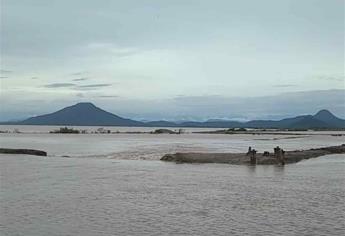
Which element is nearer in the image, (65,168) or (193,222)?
(193,222)

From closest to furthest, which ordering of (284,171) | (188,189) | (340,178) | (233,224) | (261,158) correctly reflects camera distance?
1. (233,224)
2. (188,189)
3. (340,178)
4. (284,171)
5. (261,158)

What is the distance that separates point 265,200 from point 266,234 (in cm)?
722

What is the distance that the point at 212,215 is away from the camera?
20.1m

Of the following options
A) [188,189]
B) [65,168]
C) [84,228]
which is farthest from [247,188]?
[65,168]

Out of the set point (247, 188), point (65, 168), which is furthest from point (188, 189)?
point (65, 168)

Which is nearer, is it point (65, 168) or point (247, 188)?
point (247, 188)

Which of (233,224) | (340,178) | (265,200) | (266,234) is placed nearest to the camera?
(266,234)

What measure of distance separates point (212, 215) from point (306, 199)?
6.33 metres

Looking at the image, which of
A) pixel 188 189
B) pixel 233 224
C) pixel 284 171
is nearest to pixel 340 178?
pixel 284 171

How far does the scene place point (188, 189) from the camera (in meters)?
28.0

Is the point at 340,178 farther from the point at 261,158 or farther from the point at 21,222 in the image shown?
the point at 21,222

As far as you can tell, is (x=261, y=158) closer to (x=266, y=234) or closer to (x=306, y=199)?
(x=306, y=199)

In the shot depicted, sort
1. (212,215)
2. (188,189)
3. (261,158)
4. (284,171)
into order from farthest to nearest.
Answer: (261,158), (284,171), (188,189), (212,215)

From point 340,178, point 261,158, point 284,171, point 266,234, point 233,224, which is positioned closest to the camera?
point 266,234
